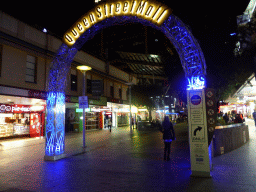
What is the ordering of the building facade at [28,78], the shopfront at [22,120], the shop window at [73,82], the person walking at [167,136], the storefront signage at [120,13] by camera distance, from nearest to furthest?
the storefront signage at [120,13], the person walking at [167,136], the building facade at [28,78], the shopfront at [22,120], the shop window at [73,82]

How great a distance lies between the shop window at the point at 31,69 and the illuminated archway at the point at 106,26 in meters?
7.80

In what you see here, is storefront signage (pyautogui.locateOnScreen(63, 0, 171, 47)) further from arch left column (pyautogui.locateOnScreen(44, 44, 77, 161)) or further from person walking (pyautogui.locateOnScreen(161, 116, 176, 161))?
person walking (pyautogui.locateOnScreen(161, 116, 176, 161))

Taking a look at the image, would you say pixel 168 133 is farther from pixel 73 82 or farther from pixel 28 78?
pixel 73 82

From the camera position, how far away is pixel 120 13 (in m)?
7.64

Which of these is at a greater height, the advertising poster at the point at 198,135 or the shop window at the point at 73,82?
the shop window at the point at 73,82

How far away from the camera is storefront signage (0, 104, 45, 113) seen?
15930 mm

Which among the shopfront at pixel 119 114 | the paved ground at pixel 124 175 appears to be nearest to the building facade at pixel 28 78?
the shopfront at pixel 119 114

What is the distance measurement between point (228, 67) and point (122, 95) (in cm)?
2177

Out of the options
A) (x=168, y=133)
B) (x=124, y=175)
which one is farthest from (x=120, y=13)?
(x=124, y=175)

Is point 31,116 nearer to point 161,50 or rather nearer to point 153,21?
point 153,21

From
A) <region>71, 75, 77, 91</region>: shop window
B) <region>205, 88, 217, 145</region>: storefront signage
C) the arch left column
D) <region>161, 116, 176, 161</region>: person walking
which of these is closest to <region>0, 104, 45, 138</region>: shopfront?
<region>71, 75, 77, 91</region>: shop window

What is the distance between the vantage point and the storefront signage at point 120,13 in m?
7.01

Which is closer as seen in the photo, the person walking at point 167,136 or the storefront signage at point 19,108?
the person walking at point 167,136

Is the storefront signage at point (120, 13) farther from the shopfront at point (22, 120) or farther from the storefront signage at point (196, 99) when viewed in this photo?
the shopfront at point (22, 120)
